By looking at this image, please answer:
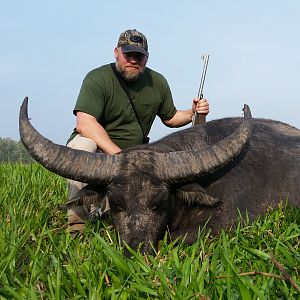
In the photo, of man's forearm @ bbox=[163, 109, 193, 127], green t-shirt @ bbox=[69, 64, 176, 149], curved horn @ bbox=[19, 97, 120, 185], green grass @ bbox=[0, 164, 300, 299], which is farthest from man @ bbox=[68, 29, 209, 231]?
green grass @ bbox=[0, 164, 300, 299]

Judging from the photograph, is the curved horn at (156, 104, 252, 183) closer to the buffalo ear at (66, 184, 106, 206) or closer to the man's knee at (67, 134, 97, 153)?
the buffalo ear at (66, 184, 106, 206)

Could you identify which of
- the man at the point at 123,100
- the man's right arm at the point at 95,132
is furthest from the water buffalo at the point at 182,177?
the man at the point at 123,100

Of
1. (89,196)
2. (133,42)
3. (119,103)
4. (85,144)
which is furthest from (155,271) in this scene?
(133,42)

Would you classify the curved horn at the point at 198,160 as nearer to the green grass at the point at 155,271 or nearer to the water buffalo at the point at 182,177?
the water buffalo at the point at 182,177

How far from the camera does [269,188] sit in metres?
4.74

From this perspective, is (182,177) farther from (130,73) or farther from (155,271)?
(130,73)

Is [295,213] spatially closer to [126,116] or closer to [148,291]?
[148,291]

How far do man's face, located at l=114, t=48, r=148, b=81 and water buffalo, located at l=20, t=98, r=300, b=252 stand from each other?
1.40 m

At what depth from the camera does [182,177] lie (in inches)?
165

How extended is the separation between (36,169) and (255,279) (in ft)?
18.1

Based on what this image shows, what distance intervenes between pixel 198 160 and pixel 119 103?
2137mm

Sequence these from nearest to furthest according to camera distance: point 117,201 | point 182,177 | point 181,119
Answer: point 117,201 < point 182,177 < point 181,119

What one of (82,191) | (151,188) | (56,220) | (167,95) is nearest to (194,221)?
(151,188)

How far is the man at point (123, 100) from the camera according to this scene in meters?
5.84
